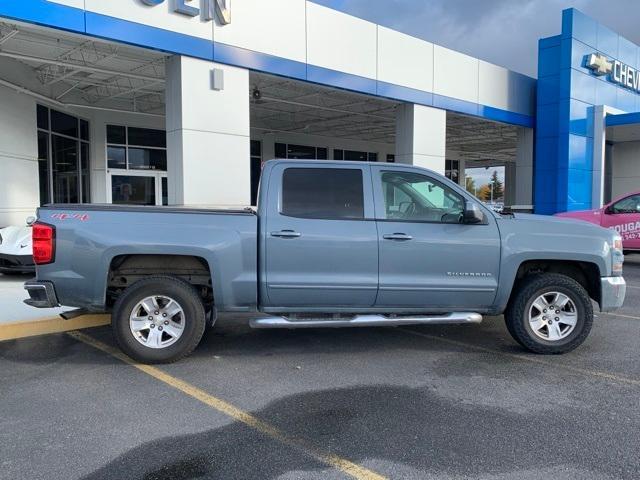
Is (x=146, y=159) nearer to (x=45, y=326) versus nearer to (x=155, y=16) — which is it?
(x=155, y=16)

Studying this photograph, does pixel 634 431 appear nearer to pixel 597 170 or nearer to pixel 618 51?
pixel 597 170

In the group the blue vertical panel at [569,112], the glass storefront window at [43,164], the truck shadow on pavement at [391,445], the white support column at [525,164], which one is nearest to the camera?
the truck shadow on pavement at [391,445]

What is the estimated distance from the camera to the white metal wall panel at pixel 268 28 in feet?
37.3

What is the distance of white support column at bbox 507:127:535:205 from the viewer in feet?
69.6

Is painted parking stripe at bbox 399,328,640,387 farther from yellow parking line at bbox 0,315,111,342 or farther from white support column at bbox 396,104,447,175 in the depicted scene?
white support column at bbox 396,104,447,175

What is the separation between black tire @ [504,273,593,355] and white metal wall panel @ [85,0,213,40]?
8.32 m

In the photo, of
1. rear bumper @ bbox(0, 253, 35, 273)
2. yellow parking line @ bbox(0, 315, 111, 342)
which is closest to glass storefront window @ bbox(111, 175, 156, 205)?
rear bumper @ bbox(0, 253, 35, 273)

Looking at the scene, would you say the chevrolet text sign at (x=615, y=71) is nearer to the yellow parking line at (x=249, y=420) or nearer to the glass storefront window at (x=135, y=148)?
the glass storefront window at (x=135, y=148)

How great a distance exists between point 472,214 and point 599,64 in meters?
18.8

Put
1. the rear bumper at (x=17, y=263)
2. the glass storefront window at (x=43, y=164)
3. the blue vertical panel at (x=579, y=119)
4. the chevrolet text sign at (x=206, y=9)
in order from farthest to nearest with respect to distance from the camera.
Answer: the blue vertical panel at (x=579, y=119) → the glass storefront window at (x=43, y=164) → the chevrolet text sign at (x=206, y=9) → the rear bumper at (x=17, y=263)

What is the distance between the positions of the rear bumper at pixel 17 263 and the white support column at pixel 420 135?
10431 mm

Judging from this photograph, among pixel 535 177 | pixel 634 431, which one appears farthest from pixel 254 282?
pixel 535 177

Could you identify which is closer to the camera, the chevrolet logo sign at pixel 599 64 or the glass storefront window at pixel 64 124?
the glass storefront window at pixel 64 124

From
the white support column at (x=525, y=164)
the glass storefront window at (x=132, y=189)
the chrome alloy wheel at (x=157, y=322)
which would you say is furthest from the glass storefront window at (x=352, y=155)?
the chrome alloy wheel at (x=157, y=322)
